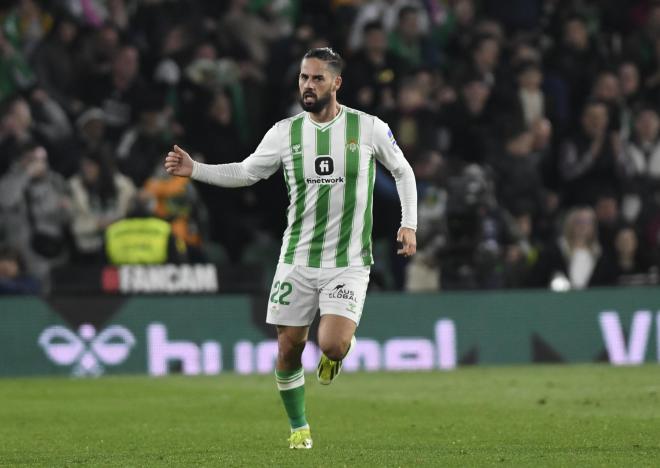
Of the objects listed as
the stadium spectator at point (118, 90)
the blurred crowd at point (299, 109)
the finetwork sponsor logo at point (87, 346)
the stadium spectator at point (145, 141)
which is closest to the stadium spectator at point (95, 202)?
the blurred crowd at point (299, 109)

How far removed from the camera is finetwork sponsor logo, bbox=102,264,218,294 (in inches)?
650

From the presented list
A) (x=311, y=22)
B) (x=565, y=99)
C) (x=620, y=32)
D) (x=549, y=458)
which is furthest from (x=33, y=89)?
(x=549, y=458)

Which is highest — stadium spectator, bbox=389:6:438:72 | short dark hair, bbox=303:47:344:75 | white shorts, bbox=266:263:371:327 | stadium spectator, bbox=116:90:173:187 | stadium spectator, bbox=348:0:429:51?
stadium spectator, bbox=348:0:429:51

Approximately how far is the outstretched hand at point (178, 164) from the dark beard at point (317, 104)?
79 cm

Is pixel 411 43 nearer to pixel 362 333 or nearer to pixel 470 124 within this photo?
pixel 470 124

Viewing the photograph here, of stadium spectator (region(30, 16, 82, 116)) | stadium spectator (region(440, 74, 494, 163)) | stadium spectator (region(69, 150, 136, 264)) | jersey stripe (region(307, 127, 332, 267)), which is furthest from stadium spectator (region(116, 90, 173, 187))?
jersey stripe (region(307, 127, 332, 267))

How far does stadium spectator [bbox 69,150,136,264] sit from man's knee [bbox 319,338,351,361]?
8.28m

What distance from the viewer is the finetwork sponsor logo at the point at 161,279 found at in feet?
54.1

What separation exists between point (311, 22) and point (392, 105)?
1970mm

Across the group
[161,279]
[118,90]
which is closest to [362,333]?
[161,279]

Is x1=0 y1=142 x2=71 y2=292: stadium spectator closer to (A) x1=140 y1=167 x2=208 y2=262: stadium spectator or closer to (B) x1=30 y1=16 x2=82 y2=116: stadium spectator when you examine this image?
(A) x1=140 y1=167 x2=208 y2=262: stadium spectator

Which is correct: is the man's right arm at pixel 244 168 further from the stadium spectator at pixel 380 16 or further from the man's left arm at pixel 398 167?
the stadium spectator at pixel 380 16

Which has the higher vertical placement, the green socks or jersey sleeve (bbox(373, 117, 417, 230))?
jersey sleeve (bbox(373, 117, 417, 230))

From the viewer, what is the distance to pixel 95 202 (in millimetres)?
17500
